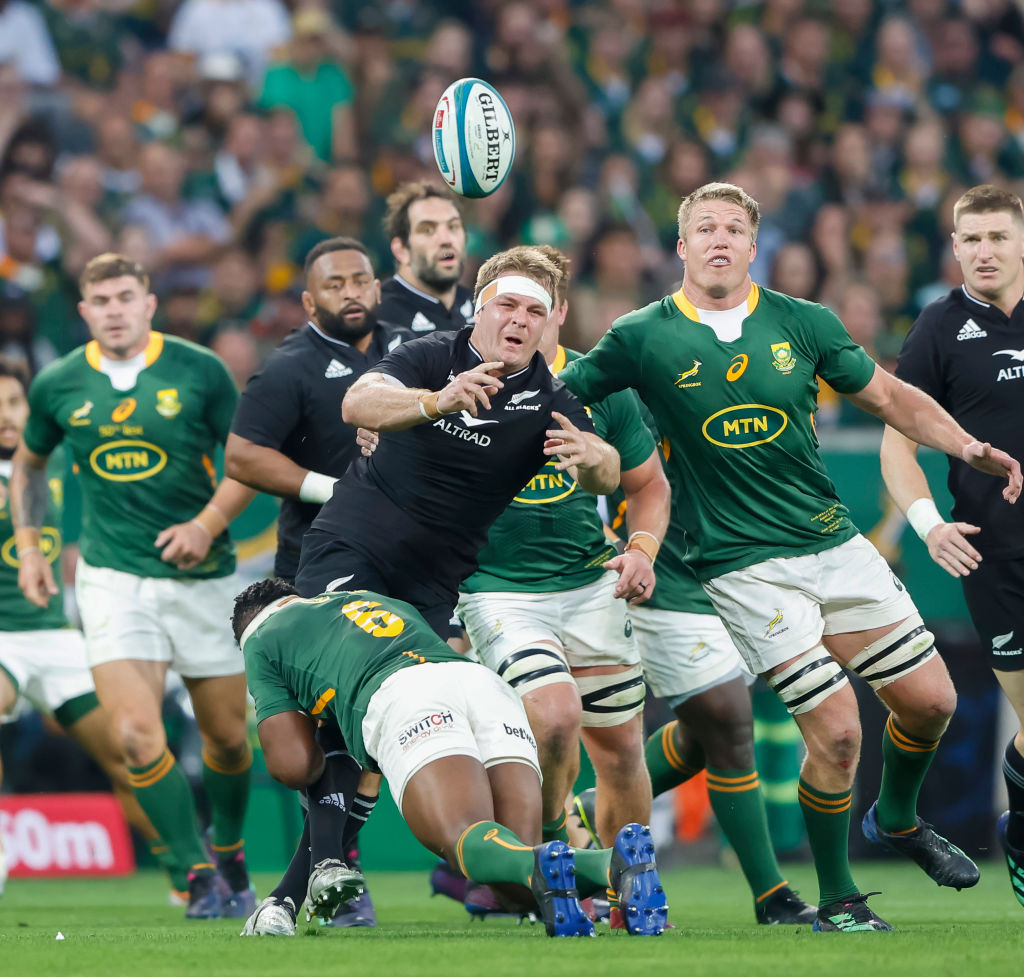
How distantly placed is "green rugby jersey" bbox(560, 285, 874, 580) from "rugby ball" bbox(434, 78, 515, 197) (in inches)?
67.6

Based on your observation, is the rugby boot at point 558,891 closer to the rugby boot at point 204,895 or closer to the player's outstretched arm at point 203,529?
the rugby boot at point 204,895

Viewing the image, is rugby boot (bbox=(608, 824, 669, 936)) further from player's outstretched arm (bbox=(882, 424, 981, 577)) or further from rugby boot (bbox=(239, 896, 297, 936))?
player's outstretched arm (bbox=(882, 424, 981, 577))

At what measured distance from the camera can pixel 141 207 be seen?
13344mm

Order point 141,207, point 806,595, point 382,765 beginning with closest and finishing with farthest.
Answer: point 382,765 → point 806,595 → point 141,207

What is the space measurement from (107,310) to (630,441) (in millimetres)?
2993

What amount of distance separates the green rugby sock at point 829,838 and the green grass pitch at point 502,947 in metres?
0.20

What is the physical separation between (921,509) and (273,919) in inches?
118

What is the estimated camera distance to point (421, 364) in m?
6.05

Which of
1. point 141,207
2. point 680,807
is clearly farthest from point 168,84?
point 680,807

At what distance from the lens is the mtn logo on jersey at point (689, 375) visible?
21.0 feet

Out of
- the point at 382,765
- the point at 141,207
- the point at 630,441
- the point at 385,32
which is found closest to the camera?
the point at 382,765

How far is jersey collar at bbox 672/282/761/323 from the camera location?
21.3 feet

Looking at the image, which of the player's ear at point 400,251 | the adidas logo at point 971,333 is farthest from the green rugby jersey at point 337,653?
the player's ear at point 400,251

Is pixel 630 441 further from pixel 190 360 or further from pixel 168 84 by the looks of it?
pixel 168 84
